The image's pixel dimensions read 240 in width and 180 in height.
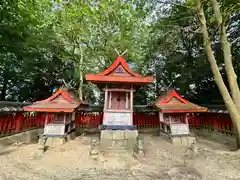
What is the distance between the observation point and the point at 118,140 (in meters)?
5.68

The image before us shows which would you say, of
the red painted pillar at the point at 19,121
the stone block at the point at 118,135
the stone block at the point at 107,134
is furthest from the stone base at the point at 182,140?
the red painted pillar at the point at 19,121

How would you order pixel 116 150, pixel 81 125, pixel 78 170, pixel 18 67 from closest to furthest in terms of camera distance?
1. pixel 78 170
2. pixel 116 150
3. pixel 81 125
4. pixel 18 67

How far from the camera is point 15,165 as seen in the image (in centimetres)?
431

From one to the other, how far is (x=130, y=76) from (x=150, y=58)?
928 cm

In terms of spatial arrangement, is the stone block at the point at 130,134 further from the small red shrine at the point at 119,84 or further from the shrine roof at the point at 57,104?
the shrine roof at the point at 57,104

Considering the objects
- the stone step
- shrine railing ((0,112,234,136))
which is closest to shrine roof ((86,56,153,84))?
the stone step

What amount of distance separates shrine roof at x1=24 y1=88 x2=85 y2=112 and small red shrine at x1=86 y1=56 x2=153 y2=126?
1.58m

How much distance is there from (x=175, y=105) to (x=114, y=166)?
395 cm

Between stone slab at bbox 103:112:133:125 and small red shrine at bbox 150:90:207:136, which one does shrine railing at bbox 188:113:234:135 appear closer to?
small red shrine at bbox 150:90:207:136

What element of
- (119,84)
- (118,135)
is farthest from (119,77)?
(118,135)

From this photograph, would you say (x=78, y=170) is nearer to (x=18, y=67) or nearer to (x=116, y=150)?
(x=116, y=150)

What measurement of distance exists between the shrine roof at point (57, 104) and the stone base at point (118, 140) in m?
1.87

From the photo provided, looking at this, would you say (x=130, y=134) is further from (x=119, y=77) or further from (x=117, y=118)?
(x=119, y=77)

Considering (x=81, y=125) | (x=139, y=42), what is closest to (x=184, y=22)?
(x=139, y=42)
